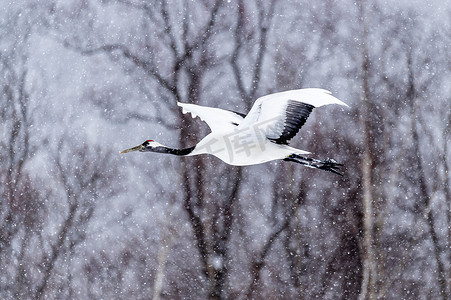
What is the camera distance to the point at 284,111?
42.4 inches

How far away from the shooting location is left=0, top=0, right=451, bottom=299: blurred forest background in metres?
1.48

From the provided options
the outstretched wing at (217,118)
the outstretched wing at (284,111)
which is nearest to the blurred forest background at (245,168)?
the outstretched wing at (217,118)

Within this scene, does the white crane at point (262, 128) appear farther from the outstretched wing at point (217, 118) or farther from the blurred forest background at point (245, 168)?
the blurred forest background at point (245, 168)

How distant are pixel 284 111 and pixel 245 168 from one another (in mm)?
410

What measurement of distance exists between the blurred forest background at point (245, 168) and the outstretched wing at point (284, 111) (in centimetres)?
36

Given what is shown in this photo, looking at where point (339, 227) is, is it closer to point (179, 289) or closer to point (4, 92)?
point (179, 289)

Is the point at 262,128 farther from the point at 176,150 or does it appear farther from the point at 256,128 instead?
the point at 176,150

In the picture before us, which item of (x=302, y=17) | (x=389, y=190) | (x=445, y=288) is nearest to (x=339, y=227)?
(x=389, y=190)

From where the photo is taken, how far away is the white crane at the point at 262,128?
1.05 m

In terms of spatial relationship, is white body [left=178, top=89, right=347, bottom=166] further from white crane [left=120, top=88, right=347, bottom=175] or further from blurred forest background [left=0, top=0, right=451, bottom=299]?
blurred forest background [left=0, top=0, right=451, bottom=299]

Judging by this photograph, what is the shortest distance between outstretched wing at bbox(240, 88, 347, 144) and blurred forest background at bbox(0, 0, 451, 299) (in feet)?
1.17

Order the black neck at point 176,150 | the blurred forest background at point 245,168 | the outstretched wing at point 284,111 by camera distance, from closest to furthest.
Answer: the outstretched wing at point 284,111 → the black neck at point 176,150 → the blurred forest background at point 245,168

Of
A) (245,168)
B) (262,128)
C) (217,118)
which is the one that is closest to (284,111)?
(262,128)

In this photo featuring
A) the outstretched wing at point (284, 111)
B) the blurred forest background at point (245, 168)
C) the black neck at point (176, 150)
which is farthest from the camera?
the blurred forest background at point (245, 168)
